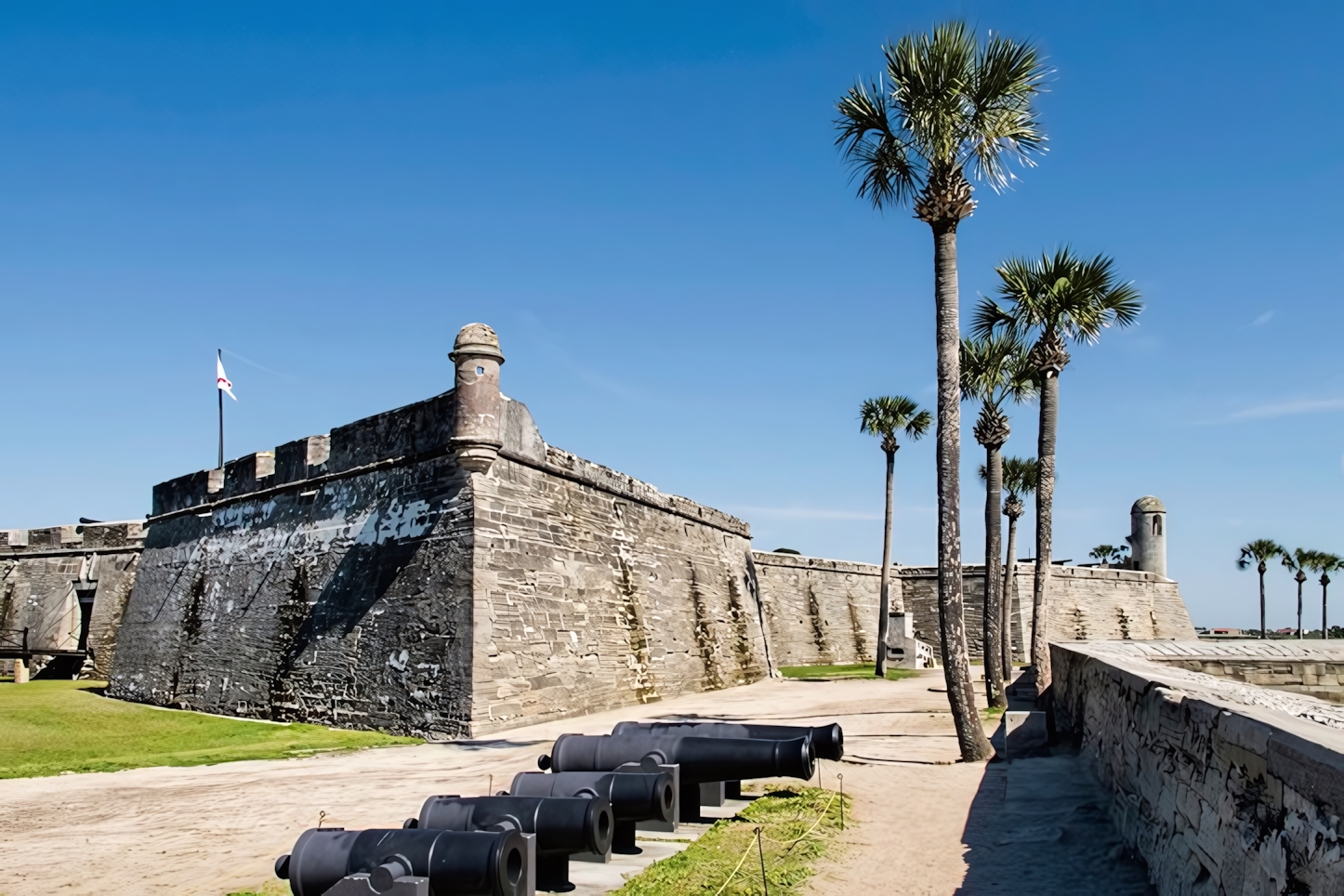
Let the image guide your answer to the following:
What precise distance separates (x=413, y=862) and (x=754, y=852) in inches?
124

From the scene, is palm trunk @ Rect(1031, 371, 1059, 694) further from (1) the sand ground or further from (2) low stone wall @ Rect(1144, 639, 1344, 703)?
(2) low stone wall @ Rect(1144, 639, 1344, 703)

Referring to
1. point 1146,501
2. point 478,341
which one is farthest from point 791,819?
point 1146,501

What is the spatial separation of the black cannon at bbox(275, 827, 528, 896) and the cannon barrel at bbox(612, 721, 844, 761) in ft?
10.9

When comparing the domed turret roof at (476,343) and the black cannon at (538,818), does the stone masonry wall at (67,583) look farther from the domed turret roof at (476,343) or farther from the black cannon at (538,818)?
the black cannon at (538,818)

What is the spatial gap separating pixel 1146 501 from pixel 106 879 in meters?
44.5

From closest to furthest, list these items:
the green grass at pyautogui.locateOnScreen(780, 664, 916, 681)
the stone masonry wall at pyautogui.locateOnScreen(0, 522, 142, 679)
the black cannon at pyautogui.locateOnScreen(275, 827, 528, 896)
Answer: the black cannon at pyautogui.locateOnScreen(275, 827, 528, 896), the stone masonry wall at pyautogui.locateOnScreen(0, 522, 142, 679), the green grass at pyautogui.locateOnScreen(780, 664, 916, 681)

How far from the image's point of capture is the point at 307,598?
1661 cm

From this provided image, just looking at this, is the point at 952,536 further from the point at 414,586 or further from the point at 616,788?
the point at 414,586

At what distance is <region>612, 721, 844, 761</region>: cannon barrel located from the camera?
27.2 ft

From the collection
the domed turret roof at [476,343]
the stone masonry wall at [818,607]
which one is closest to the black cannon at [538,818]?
the domed turret roof at [476,343]

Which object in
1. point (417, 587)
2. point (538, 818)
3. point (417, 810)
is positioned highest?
point (417, 587)

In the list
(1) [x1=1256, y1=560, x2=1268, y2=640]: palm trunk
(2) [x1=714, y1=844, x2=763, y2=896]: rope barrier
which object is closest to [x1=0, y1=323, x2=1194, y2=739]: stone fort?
(2) [x1=714, y1=844, x2=763, y2=896]: rope barrier

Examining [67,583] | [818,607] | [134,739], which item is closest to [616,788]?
[134,739]

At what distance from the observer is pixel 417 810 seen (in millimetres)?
8453
